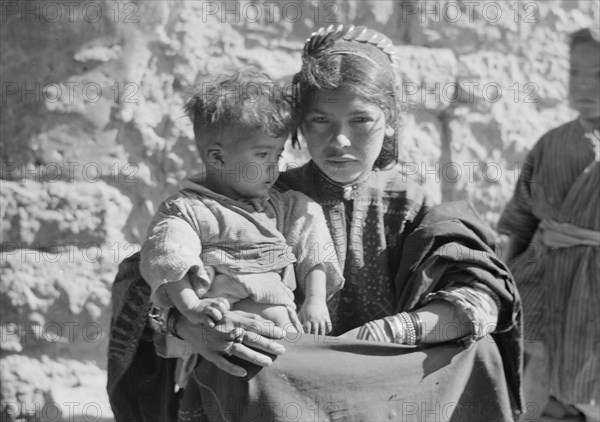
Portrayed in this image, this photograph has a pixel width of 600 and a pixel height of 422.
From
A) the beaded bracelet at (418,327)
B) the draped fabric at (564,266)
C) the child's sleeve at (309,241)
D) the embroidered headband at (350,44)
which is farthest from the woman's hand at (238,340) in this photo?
the draped fabric at (564,266)

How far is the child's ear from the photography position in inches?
127

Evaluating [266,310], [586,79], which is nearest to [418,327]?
[266,310]

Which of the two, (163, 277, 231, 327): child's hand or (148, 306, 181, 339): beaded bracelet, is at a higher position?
(163, 277, 231, 327): child's hand

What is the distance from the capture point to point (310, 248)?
329 cm

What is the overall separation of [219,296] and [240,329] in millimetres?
121

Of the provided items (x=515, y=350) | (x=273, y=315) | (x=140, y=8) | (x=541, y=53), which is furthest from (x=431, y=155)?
(x=273, y=315)

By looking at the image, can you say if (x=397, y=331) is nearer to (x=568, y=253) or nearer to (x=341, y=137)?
(x=341, y=137)

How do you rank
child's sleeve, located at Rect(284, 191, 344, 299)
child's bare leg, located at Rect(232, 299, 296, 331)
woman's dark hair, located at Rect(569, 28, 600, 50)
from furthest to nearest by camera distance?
woman's dark hair, located at Rect(569, 28, 600, 50) → child's sleeve, located at Rect(284, 191, 344, 299) → child's bare leg, located at Rect(232, 299, 296, 331)

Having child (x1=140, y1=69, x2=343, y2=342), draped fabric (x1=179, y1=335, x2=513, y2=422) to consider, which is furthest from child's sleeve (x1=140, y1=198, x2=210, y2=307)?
draped fabric (x1=179, y1=335, x2=513, y2=422)

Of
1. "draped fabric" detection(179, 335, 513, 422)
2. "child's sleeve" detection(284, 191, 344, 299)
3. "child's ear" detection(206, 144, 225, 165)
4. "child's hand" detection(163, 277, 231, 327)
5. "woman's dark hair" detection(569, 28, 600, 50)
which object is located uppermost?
"woman's dark hair" detection(569, 28, 600, 50)

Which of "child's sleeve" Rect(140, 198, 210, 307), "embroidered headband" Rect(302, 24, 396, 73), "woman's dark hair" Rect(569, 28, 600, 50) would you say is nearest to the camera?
"child's sleeve" Rect(140, 198, 210, 307)

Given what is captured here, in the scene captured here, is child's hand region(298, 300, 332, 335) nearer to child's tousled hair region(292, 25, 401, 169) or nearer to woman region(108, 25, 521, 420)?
woman region(108, 25, 521, 420)

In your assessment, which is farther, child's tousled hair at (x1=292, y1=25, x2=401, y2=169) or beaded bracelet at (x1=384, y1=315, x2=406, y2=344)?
child's tousled hair at (x1=292, y1=25, x2=401, y2=169)

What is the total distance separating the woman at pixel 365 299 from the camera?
10.3ft
